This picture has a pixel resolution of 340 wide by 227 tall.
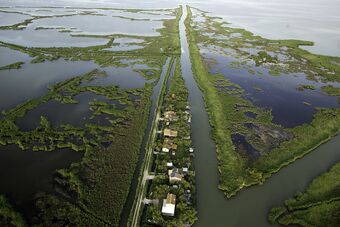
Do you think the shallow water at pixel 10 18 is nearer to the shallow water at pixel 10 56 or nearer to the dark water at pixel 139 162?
the shallow water at pixel 10 56

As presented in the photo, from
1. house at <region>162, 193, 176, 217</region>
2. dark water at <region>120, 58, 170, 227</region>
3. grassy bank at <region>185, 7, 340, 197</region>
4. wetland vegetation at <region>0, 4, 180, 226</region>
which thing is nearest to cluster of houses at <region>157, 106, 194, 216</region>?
house at <region>162, 193, 176, 217</region>

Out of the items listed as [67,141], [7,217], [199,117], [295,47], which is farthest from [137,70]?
[295,47]

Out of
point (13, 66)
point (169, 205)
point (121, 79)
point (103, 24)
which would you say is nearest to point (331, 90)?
point (121, 79)

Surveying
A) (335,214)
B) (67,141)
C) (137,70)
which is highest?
(137,70)

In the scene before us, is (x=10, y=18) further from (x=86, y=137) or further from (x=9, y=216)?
(x=9, y=216)

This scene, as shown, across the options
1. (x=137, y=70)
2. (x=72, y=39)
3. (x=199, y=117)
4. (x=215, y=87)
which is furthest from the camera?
(x=72, y=39)

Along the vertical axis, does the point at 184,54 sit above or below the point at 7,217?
above

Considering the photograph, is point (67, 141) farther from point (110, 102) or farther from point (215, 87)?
point (215, 87)
